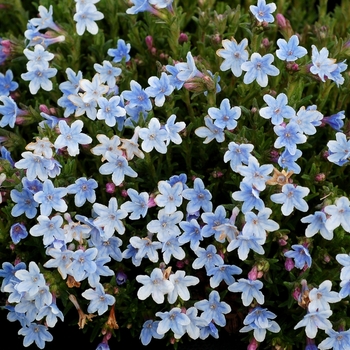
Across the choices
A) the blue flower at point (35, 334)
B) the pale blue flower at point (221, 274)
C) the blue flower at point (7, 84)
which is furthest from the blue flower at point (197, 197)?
the blue flower at point (7, 84)

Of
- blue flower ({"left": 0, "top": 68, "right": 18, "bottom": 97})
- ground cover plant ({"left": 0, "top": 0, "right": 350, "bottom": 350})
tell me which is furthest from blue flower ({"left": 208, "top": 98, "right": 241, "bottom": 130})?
blue flower ({"left": 0, "top": 68, "right": 18, "bottom": 97})

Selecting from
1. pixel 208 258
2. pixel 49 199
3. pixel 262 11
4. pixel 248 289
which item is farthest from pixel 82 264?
pixel 262 11

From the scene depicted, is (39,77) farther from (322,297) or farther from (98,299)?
(322,297)

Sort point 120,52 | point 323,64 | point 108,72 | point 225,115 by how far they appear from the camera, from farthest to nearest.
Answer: point 120,52 → point 108,72 → point 323,64 → point 225,115

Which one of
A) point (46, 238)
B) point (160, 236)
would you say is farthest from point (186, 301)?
point (46, 238)

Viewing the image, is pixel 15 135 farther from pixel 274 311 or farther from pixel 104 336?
pixel 274 311

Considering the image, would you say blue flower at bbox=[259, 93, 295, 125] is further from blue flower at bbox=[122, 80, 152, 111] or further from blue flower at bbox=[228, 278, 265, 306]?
blue flower at bbox=[228, 278, 265, 306]

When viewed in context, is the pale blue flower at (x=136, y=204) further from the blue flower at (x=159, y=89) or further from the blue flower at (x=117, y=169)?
the blue flower at (x=159, y=89)
